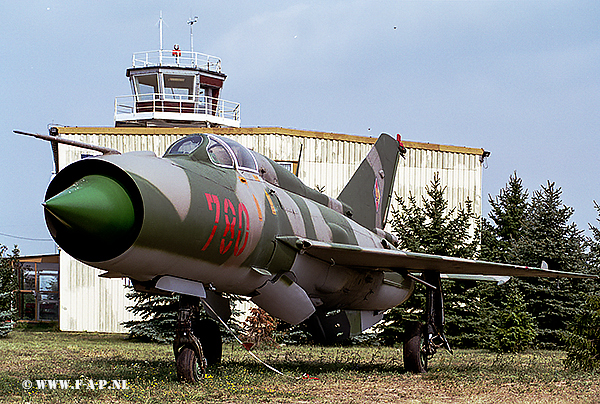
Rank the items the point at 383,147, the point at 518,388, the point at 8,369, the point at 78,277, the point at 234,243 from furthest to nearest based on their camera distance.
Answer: the point at 78,277
the point at 383,147
the point at 8,369
the point at 518,388
the point at 234,243

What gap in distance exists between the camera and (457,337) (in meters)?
21.2

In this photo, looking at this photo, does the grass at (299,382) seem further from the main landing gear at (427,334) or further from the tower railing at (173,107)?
the tower railing at (173,107)

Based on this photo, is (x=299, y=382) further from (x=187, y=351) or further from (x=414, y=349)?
(x=414, y=349)

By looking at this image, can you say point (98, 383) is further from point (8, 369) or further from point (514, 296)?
point (514, 296)

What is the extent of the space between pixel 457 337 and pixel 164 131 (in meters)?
13.1

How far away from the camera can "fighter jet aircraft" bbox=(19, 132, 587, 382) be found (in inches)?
261

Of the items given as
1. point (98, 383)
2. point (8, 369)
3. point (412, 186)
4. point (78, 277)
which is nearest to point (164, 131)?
point (78, 277)

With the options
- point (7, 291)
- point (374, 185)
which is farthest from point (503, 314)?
point (7, 291)

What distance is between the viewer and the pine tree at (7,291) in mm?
20609

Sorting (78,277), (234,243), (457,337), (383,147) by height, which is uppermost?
(383,147)

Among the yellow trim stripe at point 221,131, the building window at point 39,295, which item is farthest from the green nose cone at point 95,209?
the building window at point 39,295

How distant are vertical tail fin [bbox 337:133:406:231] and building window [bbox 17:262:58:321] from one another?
20.1 metres

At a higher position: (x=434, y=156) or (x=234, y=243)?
(x=434, y=156)

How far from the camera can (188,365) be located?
802 cm
